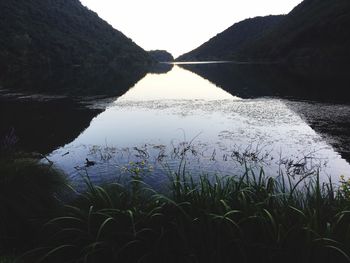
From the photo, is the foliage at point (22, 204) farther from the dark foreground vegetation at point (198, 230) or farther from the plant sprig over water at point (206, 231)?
the plant sprig over water at point (206, 231)

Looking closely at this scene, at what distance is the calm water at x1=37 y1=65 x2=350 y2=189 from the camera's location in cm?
1733

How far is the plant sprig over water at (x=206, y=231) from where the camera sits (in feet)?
22.9

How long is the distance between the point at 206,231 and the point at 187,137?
17357 millimetres

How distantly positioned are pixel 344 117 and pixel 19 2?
7635 inches

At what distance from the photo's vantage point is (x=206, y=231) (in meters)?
7.53

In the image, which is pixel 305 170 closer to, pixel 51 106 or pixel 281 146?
pixel 281 146

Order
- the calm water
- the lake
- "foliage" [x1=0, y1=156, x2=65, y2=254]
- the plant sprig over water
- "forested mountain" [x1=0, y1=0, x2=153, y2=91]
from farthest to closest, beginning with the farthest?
"forested mountain" [x1=0, y1=0, x2=153, y2=91] → the lake → the calm water → "foliage" [x1=0, y1=156, x2=65, y2=254] → the plant sprig over water

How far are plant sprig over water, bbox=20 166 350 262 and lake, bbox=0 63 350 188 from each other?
1.55 metres

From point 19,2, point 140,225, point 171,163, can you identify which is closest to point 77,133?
point 171,163

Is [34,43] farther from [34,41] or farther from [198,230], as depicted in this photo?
[198,230]

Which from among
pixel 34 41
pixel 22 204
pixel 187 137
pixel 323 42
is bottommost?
pixel 187 137

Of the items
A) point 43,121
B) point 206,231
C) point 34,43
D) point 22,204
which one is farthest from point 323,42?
point 22,204

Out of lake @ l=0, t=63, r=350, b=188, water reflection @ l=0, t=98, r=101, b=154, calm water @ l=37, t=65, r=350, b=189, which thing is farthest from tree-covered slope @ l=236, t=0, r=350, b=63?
water reflection @ l=0, t=98, r=101, b=154

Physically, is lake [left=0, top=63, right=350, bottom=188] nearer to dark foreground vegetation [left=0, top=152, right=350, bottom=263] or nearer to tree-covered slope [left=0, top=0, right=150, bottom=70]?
dark foreground vegetation [left=0, top=152, right=350, bottom=263]
